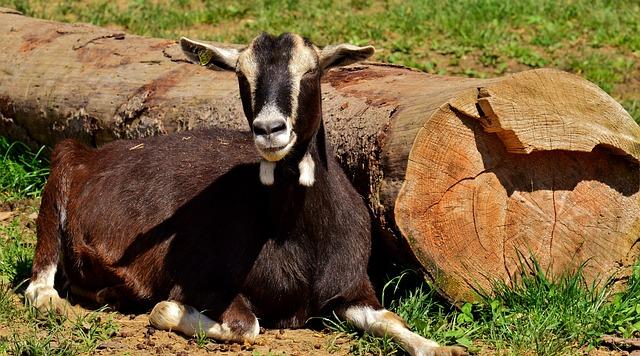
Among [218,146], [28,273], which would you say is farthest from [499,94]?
[28,273]

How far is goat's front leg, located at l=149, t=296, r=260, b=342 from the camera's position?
18.2 feet

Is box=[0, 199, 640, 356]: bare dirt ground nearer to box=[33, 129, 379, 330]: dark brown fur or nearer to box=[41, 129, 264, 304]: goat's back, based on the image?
box=[33, 129, 379, 330]: dark brown fur

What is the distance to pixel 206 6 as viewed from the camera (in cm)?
1138

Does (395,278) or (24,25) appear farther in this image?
(24,25)

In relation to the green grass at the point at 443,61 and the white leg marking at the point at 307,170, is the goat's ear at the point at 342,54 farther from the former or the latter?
the green grass at the point at 443,61

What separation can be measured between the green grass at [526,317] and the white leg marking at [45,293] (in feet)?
4.94

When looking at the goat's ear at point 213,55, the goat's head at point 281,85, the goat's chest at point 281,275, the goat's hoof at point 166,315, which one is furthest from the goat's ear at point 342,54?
the goat's hoof at point 166,315

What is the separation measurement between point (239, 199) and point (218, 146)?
56 centimetres

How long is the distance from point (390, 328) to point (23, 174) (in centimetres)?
379

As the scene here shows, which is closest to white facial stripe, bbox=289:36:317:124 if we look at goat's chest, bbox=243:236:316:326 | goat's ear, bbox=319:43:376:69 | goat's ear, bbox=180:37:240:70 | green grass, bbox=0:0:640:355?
goat's ear, bbox=319:43:376:69

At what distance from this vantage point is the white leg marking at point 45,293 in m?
5.99

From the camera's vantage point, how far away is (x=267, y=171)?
217 inches

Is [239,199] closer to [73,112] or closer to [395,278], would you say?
[395,278]

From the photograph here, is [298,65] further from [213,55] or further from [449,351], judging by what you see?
[449,351]
